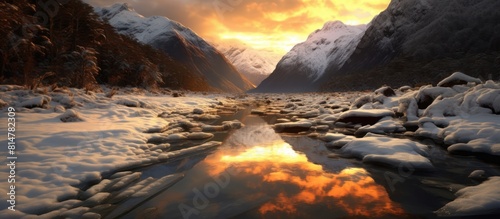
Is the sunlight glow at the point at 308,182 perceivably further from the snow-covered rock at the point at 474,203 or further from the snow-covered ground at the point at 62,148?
the snow-covered ground at the point at 62,148

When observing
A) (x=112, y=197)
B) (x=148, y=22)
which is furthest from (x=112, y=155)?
(x=148, y=22)

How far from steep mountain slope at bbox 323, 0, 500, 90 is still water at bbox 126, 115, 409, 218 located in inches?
A: 2534

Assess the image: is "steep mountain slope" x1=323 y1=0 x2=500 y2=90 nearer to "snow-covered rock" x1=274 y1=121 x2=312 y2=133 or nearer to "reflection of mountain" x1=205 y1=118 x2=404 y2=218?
"snow-covered rock" x1=274 y1=121 x2=312 y2=133

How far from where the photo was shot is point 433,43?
7644cm

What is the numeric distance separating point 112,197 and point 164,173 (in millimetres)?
1223

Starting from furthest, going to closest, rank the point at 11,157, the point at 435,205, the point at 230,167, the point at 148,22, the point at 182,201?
the point at 148,22
the point at 230,167
the point at 11,157
the point at 182,201
the point at 435,205

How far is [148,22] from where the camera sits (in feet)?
653

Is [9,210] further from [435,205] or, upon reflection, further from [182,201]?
[435,205]

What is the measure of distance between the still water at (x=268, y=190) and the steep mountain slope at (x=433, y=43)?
6437cm

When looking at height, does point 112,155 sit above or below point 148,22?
below

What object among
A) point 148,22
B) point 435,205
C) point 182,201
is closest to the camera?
point 435,205

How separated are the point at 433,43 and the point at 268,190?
9226 centimetres

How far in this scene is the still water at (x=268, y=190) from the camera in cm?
354

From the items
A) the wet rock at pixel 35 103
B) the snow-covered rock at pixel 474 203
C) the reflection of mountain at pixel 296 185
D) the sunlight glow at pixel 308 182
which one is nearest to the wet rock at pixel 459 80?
the reflection of mountain at pixel 296 185
